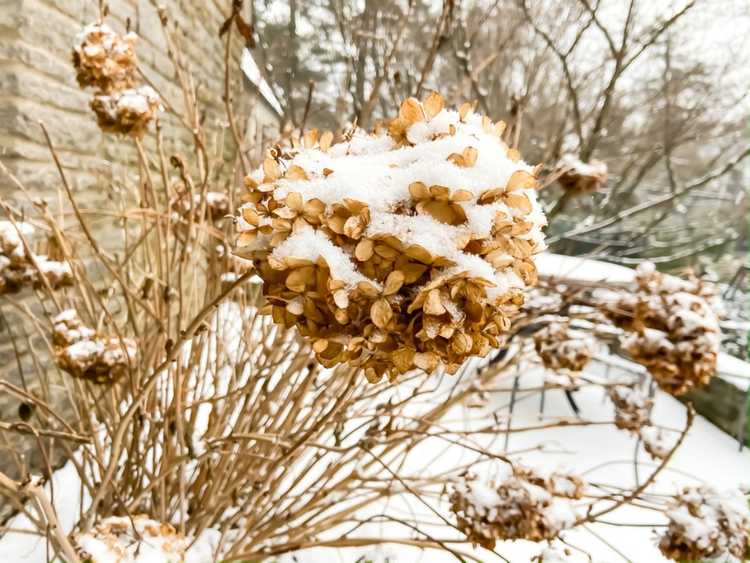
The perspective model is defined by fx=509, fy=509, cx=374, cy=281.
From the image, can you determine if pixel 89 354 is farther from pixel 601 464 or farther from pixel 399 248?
pixel 601 464

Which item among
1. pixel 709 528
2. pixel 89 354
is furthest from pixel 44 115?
pixel 709 528

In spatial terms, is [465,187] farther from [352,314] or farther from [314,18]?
[314,18]

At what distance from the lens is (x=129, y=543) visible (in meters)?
0.83

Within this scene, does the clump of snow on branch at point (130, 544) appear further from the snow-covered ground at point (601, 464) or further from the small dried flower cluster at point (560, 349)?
the small dried flower cluster at point (560, 349)

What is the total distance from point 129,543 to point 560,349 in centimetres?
134

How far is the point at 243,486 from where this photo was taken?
1.70 meters

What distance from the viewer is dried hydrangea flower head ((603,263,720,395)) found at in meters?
1.25

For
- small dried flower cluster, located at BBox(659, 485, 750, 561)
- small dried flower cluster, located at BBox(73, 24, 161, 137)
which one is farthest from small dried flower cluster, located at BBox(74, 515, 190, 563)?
small dried flower cluster, located at BBox(659, 485, 750, 561)

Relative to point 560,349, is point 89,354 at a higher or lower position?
lower

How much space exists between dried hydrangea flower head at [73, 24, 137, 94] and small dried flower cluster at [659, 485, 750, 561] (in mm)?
1631

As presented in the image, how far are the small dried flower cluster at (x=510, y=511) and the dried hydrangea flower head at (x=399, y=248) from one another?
687 millimetres

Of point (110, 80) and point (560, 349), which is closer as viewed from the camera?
point (110, 80)

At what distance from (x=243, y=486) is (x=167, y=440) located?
476 mm

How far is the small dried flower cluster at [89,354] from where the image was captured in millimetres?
967
